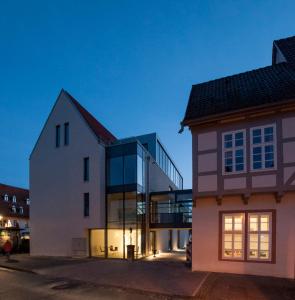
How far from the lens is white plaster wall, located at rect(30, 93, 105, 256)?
21500 mm

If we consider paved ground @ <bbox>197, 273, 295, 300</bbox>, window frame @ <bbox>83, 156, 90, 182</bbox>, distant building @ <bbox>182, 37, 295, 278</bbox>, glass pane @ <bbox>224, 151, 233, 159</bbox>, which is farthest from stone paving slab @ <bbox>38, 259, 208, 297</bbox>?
window frame @ <bbox>83, 156, 90, 182</bbox>

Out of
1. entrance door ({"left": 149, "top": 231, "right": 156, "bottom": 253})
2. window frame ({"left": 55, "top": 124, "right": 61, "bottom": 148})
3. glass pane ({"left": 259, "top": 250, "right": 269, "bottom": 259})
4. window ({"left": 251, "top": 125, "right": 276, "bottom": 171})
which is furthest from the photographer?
entrance door ({"left": 149, "top": 231, "right": 156, "bottom": 253})

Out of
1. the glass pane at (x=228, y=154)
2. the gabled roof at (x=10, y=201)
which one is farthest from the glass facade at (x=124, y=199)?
the gabled roof at (x=10, y=201)

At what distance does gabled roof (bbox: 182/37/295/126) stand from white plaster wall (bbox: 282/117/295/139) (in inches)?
31.4

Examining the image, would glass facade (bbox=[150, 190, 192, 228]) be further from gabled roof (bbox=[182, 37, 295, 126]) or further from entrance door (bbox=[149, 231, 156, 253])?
gabled roof (bbox=[182, 37, 295, 126])

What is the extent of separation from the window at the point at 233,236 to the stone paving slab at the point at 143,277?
129cm

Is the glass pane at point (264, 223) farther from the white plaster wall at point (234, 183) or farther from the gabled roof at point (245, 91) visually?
the gabled roof at point (245, 91)

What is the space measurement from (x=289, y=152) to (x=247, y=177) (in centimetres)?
175

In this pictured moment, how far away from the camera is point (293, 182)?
449 inches

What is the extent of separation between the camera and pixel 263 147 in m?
12.2

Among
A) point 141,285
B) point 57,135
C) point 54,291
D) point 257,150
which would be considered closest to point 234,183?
point 257,150

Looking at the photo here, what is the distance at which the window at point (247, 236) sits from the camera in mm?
11938

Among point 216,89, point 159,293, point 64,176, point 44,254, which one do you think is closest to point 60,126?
point 64,176

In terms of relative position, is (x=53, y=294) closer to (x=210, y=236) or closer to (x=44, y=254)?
(x=210, y=236)
